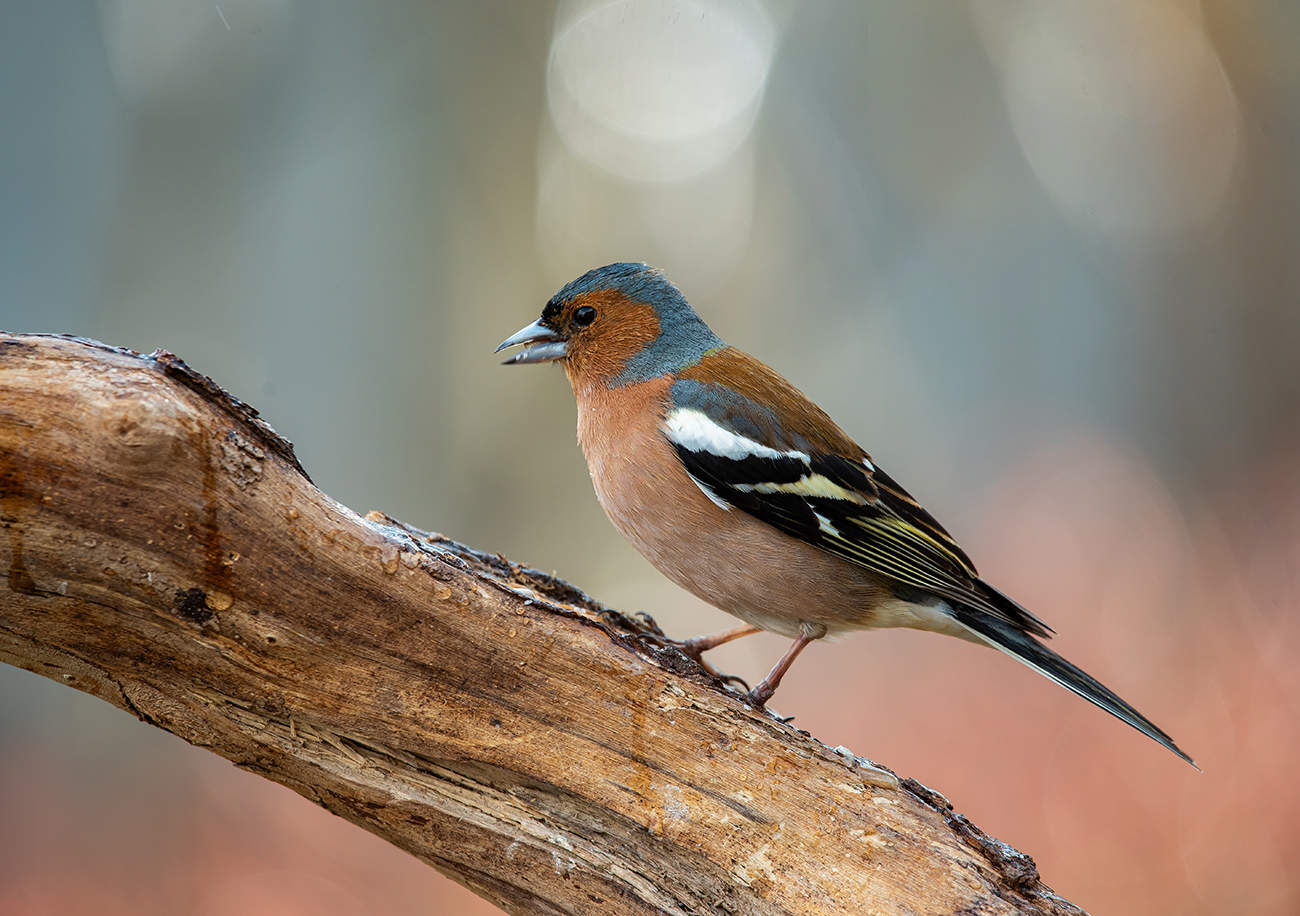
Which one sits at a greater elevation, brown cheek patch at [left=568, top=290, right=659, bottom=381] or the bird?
brown cheek patch at [left=568, top=290, right=659, bottom=381]

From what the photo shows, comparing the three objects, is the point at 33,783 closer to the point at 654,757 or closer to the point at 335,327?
the point at 335,327

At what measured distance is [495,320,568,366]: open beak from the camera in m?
3.70

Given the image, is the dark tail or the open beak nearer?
the dark tail

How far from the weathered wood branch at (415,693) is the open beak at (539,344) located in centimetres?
152

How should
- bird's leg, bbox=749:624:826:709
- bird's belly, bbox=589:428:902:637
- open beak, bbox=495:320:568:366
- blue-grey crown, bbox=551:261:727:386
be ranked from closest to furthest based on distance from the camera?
bird's leg, bbox=749:624:826:709, bird's belly, bbox=589:428:902:637, blue-grey crown, bbox=551:261:727:386, open beak, bbox=495:320:568:366

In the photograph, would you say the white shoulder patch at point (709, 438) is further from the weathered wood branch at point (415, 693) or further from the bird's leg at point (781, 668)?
the weathered wood branch at point (415, 693)

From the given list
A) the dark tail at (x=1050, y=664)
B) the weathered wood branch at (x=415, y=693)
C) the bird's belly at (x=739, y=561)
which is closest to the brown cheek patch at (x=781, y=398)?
the bird's belly at (x=739, y=561)

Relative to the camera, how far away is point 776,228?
23.2ft

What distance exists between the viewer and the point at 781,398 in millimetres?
3455

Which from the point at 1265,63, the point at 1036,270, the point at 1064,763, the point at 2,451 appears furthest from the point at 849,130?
the point at 2,451

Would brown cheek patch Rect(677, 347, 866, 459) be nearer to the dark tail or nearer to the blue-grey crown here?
the blue-grey crown

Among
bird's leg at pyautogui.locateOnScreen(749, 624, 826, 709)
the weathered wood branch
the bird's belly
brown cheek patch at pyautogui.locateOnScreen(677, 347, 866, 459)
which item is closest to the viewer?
the weathered wood branch

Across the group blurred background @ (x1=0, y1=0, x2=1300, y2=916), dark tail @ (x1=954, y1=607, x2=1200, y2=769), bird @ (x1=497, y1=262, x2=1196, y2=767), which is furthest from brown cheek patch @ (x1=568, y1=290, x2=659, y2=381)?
blurred background @ (x1=0, y1=0, x2=1300, y2=916)

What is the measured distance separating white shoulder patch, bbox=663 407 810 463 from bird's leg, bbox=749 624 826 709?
58 centimetres
